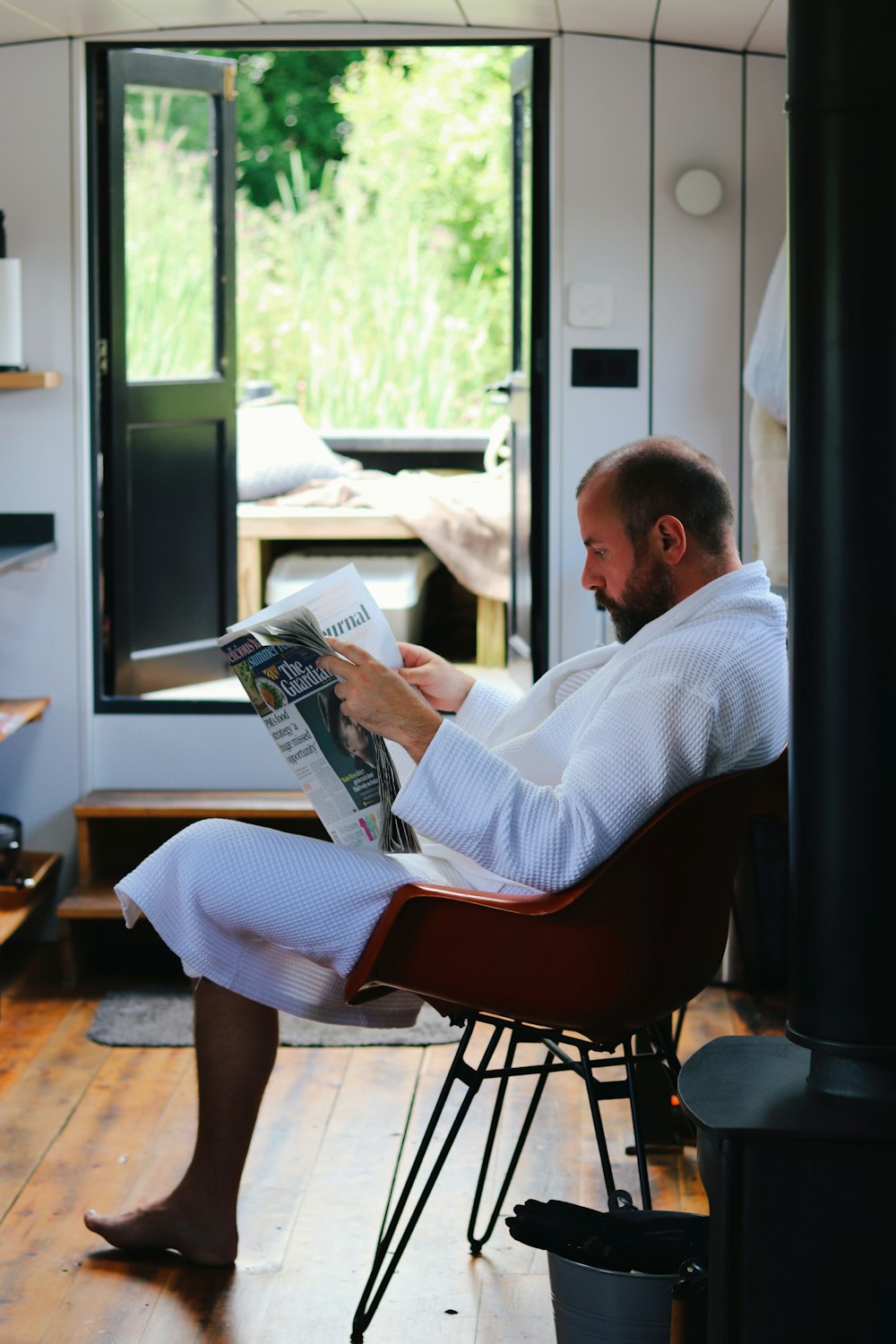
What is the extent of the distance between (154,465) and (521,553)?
1.14 metres

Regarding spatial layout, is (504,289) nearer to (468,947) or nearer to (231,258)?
(231,258)

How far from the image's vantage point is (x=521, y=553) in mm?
4609

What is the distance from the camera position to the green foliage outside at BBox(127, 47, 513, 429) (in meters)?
8.55

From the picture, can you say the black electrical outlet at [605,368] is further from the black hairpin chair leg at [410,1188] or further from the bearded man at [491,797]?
the black hairpin chair leg at [410,1188]

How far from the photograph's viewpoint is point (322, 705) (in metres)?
2.36

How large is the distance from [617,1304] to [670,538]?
1066mm

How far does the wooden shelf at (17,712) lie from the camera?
396 centimetres

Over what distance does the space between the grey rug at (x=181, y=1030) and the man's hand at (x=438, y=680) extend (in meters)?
1.01

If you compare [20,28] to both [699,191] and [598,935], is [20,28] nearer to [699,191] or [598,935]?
[699,191]

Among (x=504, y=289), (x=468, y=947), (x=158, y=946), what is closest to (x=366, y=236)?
(x=504, y=289)

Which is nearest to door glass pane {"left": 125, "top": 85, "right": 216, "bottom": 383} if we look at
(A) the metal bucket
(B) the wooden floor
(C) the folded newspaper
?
(B) the wooden floor

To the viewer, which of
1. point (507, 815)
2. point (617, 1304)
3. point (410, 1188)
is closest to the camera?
point (617, 1304)

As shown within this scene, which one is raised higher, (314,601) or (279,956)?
(314,601)

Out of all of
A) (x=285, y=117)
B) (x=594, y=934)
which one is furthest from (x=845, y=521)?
(x=285, y=117)
